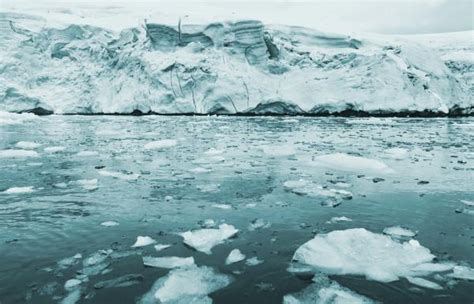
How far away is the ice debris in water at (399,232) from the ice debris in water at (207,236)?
1408mm

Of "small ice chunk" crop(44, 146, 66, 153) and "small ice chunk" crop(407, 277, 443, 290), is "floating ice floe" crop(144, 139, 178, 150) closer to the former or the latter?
"small ice chunk" crop(44, 146, 66, 153)

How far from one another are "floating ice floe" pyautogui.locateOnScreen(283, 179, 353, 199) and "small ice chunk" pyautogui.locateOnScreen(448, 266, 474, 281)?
2.18 metres

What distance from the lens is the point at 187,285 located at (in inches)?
122

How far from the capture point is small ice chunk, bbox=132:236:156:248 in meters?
3.87

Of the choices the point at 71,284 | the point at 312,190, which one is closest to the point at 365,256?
the point at 71,284

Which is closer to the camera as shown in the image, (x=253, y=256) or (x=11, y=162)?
(x=253, y=256)

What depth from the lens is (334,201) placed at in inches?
209

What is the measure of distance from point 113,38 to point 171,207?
22.1 meters

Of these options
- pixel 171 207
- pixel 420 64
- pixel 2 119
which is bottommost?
pixel 2 119

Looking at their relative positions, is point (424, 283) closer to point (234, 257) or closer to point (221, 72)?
point (234, 257)

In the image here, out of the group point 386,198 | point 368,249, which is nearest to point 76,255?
point 368,249

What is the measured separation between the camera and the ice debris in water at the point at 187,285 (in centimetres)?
290

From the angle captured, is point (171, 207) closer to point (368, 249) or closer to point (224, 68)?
point (368, 249)

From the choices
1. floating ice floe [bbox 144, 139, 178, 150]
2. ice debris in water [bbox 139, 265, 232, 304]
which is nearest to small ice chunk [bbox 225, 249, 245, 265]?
ice debris in water [bbox 139, 265, 232, 304]
